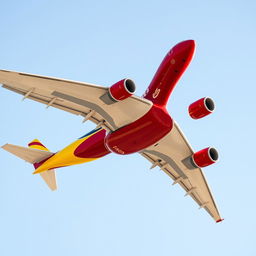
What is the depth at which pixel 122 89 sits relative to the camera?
92.2 feet

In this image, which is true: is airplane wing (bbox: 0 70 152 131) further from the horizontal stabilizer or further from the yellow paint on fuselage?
the horizontal stabilizer

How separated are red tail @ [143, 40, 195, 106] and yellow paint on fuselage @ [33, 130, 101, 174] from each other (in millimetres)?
7816

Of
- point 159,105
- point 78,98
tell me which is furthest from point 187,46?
point 78,98

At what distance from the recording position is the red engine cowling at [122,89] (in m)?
28.1

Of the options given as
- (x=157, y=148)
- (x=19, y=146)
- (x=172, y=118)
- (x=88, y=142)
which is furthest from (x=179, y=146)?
(x=19, y=146)

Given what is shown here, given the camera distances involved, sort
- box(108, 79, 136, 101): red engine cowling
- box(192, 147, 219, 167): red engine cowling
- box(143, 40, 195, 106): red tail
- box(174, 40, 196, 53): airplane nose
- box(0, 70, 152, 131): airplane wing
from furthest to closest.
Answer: box(192, 147, 219, 167): red engine cowling, box(143, 40, 195, 106): red tail, box(174, 40, 196, 53): airplane nose, box(0, 70, 152, 131): airplane wing, box(108, 79, 136, 101): red engine cowling

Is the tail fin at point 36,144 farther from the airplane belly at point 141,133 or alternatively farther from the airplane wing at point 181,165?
the airplane belly at point 141,133

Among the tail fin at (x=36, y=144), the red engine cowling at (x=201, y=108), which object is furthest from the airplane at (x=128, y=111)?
the tail fin at (x=36, y=144)

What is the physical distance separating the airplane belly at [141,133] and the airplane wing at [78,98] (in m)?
0.49

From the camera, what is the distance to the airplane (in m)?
29.1

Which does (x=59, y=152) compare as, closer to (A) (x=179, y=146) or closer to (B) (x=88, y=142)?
(B) (x=88, y=142)

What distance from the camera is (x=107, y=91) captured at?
2934 centimetres

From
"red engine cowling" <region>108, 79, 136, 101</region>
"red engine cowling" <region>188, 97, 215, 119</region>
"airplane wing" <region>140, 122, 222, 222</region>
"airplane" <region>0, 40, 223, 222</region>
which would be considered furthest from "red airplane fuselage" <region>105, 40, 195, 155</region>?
"red engine cowling" <region>108, 79, 136, 101</region>

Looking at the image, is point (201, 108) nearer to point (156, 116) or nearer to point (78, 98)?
point (156, 116)
